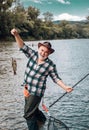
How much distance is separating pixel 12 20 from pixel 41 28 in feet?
124

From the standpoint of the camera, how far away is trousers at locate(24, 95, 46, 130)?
11586mm

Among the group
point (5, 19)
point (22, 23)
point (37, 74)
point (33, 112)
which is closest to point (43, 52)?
point (37, 74)

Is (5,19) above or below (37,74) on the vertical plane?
below

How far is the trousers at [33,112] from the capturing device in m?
11.6

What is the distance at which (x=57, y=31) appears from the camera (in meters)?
199

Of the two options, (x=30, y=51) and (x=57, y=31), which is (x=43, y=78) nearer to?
(x=30, y=51)

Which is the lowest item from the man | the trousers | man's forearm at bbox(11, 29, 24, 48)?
the trousers

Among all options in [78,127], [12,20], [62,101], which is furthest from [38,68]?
[12,20]

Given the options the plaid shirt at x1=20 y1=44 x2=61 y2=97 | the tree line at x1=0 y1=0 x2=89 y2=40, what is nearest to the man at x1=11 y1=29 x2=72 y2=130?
the plaid shirt at x1=20 y1=44 x2=61 y2=97

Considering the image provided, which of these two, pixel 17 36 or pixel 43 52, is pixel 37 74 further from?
pixel 17 36

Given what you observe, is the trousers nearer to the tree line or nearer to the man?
the man

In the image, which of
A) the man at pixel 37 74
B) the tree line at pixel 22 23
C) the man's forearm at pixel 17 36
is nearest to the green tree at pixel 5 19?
the tree line at pixel 22 23

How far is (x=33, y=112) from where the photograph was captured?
1172cm

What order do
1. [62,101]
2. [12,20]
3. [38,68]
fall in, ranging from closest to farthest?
[38,68] < [62,101] < [12,20]
